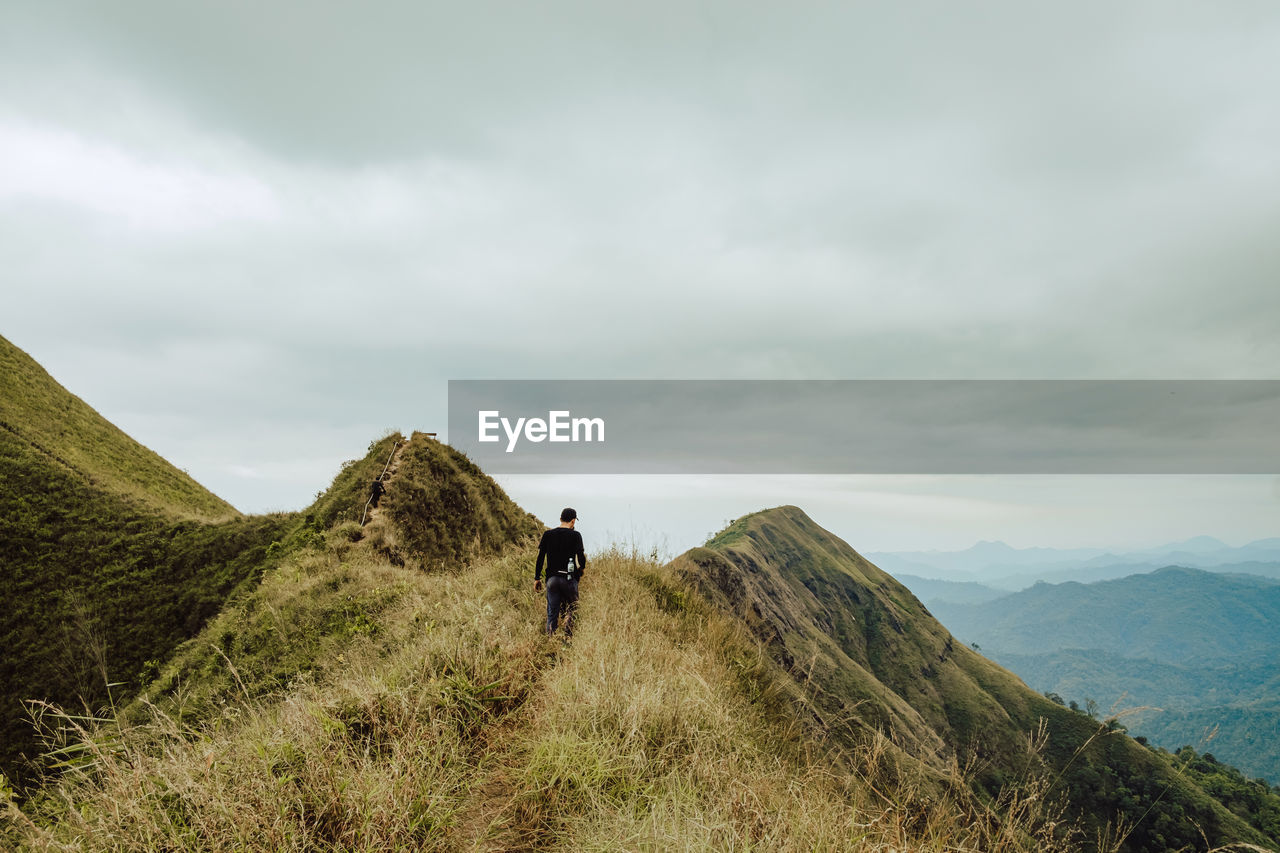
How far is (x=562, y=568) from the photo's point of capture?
29.7 ft

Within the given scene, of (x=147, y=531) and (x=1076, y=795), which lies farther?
(x=1076, y=795)

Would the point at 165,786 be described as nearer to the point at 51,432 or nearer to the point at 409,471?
the point at 409,471

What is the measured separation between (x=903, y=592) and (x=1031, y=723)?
5077cm

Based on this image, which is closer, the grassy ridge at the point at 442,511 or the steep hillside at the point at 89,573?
the grassy ridge at the point at 442,511

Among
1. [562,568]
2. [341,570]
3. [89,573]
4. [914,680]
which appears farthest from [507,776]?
[914,680]

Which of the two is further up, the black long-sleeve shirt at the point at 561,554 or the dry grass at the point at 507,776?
the black long-sleeve shirt at the point at 561,554

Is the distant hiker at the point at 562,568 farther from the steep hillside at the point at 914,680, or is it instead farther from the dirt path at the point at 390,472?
the steep hillside at the point at 914,680

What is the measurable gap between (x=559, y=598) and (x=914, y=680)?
126687mm

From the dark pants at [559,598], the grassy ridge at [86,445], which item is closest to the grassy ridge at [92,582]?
the grassy ridge at [86,445]

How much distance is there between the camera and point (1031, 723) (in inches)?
3848

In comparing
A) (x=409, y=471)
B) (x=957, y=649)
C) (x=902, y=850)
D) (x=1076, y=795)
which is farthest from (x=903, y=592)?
(x=902, y=850)

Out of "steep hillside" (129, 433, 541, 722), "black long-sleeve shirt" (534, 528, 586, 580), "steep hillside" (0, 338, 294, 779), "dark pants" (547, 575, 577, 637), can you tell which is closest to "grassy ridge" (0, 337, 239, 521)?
"steep hillside" (0, 338, 294, 779)

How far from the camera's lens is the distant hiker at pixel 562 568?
347 inches

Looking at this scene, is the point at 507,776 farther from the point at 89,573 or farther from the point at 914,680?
the point at 914,680
